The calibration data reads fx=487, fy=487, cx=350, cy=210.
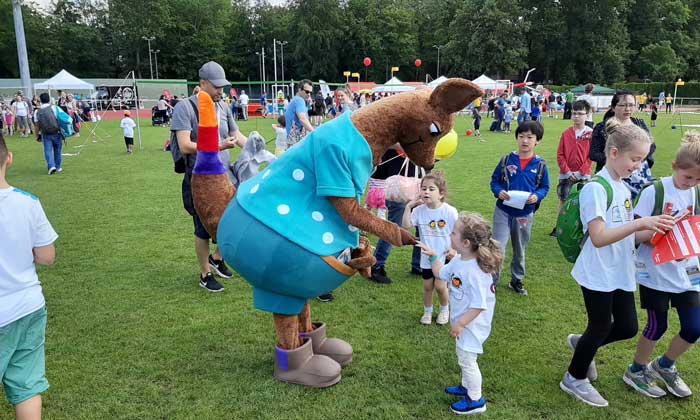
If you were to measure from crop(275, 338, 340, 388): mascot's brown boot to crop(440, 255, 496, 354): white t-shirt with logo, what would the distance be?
97 cm

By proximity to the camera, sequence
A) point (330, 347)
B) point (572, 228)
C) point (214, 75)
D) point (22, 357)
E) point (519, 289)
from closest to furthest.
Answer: point (22, 357) → point (572, 228) → point (330, 347) → point (214, 75) → point (519, 289)

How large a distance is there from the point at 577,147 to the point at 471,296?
4.49 m

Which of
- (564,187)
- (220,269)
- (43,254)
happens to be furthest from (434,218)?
(564,187)

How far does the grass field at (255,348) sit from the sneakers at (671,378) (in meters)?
0.07

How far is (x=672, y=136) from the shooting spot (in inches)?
766

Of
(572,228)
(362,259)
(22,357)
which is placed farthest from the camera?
(572,228)

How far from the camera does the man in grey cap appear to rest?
4.51 meters

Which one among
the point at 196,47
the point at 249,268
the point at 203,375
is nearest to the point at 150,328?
the point at 203,375

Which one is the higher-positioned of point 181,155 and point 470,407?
point 181,155

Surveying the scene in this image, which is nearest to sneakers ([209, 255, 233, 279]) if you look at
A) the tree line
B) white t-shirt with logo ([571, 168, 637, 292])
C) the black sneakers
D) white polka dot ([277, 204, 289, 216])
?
the black sneakers

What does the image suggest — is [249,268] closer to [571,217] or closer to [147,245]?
[571,217]

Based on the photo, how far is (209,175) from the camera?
11.1ft

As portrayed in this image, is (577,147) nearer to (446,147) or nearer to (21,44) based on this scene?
(446,147)

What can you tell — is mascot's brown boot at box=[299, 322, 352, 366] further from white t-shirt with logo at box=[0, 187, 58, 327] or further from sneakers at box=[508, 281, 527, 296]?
sneakers at box=[508, 281, 527, 296]
